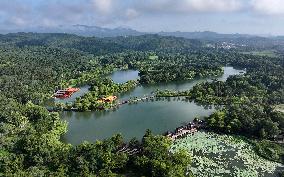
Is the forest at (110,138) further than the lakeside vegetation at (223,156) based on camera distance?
No

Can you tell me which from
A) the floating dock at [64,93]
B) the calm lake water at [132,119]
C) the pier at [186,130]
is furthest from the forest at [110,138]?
the calm lake water at [132,119]

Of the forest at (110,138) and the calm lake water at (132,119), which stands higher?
the forest at (110,138)

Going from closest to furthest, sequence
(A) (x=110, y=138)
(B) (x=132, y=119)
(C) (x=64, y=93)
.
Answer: (A) (x=110, y=138), (B) (x=132, y=119), (C) (x=64, y=93)

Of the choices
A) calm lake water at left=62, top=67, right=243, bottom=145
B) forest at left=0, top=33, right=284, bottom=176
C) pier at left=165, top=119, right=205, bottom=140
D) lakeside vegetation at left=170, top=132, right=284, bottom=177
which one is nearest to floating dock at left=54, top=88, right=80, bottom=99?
forest at left=0, top=33, right=284, bottom=176

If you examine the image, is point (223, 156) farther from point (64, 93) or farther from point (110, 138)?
point (64, 93)

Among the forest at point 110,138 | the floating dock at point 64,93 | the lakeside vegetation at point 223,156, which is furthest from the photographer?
the floating dock at point 64,93

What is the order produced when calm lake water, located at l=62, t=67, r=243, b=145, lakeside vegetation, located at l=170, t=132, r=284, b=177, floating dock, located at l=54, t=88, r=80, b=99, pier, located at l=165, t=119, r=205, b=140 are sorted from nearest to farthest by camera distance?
lakeside vegetation, located at l=170, t=132, r=284, b=177, pier, located at l=165, t=119, r=205, b=140, calm lake water, located at l=62, t=67, r=243, b=145, floating dock, located at l=54, t=88, r=80, b=99

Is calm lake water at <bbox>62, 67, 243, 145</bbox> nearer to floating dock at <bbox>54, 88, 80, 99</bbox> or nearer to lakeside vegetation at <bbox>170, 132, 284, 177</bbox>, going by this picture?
lakeside vegetation at <bbox>170, 132, 284, 177</bbox>

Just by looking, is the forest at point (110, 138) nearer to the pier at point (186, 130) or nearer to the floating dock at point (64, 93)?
the floating dock at point (64, 93)

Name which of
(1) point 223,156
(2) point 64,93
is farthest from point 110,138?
(2) point 64,93
